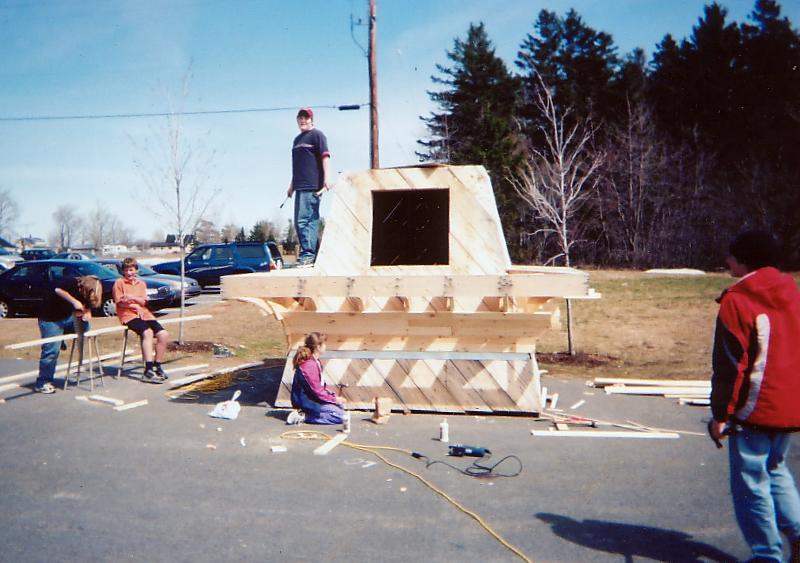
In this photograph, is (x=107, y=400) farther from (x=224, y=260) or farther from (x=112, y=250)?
(x=112, y=250)

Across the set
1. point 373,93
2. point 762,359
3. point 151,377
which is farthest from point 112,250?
point 762,359

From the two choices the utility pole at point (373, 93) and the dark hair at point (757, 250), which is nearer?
the dark hair at point (757, 250)

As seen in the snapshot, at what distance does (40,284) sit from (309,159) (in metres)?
12.4

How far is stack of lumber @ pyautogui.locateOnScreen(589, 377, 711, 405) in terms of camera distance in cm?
716

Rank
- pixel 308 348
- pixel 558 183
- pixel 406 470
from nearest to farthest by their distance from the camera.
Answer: pixel 406 470 → pixel 308 348 → pixel 558 183

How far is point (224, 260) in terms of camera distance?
23031mm

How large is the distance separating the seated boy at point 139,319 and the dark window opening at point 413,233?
11.2ft

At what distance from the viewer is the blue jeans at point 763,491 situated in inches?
118

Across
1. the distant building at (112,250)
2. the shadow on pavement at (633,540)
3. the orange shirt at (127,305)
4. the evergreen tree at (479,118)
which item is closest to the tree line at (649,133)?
the evergreen tree at (479,118)

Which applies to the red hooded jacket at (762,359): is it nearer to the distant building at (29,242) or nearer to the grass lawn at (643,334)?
the grass lawn at (643,334)

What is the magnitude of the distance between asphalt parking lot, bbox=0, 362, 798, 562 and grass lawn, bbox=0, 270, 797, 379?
3.25 metres

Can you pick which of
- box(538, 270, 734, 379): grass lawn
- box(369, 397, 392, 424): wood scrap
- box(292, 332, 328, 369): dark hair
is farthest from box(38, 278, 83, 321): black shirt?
box(538, 270, 734, 379): grass lawn

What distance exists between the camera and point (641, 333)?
12586mm

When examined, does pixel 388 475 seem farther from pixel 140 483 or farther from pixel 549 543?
pixel 140 483
